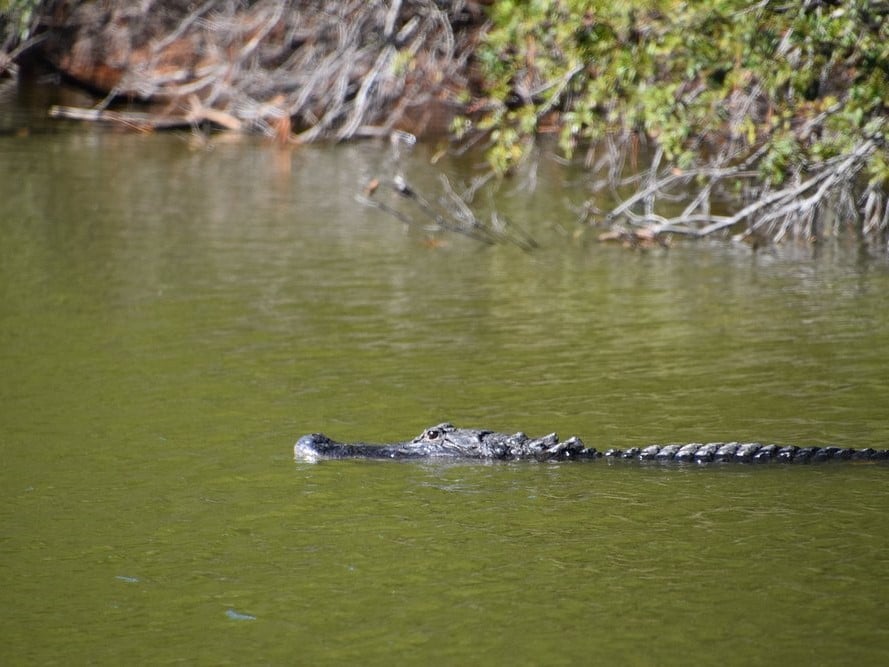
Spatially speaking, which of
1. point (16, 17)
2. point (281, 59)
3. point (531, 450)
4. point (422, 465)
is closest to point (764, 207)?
point (531, 450)

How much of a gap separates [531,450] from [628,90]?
17.9 ft

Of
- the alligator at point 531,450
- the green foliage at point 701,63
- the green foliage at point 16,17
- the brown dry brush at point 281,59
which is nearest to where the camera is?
the alligator at point 531,450

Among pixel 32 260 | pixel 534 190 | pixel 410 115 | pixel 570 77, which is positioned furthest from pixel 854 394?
pixel 410 115

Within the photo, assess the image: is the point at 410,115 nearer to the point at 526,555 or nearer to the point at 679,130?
the point at 679,130

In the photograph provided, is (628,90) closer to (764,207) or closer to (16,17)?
(764,207)

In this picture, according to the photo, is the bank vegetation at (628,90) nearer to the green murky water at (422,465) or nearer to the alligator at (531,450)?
the green murky water at (422,465)

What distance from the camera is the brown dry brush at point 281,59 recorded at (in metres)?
19.9

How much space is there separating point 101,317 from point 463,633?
6.02m

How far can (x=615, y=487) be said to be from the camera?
21.4ft

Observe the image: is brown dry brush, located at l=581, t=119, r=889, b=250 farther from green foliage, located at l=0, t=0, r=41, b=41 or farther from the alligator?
green foliage, located at l=0, t=0, r=41, b=41

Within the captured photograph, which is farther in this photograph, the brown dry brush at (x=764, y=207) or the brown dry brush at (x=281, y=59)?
the brown dry brush at (x=281, y=59)

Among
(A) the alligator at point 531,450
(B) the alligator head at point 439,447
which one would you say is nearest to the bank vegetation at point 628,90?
(A) the alligator at point 531,450

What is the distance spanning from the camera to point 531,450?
22.5 feet

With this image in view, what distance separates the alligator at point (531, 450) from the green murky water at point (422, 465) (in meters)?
0.07
